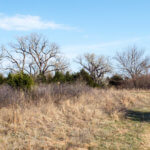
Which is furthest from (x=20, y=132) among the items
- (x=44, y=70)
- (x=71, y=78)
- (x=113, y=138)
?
(x=44, y=70)

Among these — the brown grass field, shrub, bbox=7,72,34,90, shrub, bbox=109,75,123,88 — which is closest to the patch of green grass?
the brown grass field

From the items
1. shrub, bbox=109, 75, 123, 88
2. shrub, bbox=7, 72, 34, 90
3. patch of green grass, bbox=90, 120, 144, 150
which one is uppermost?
shrub, bbox=7, 72, 34, 90

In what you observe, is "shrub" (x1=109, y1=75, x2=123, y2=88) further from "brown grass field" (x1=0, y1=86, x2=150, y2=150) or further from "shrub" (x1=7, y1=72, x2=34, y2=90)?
"brown grass field" (x1=0, y1=86, x2=150, y2=150)

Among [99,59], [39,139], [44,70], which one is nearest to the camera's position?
[39,139]

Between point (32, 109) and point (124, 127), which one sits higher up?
point (32, 109)

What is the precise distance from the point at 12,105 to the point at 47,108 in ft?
4.62

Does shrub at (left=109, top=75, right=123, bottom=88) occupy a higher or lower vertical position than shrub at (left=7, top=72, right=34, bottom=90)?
lower

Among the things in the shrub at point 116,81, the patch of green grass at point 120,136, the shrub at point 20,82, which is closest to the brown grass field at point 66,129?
the patch of green grass at point 120,136

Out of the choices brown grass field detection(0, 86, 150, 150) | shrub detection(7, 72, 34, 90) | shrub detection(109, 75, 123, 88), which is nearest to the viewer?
brown grass field detection(0, 86, 150, 150)

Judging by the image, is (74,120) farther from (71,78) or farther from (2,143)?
(71,78)

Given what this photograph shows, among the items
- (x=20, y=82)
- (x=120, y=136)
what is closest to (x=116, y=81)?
(x=20, y=82)

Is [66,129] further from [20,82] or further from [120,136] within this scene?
[20,82]

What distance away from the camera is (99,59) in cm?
4628

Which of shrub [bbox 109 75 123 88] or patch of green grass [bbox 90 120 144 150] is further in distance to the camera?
shrub [bbox 109 75 123 88]
